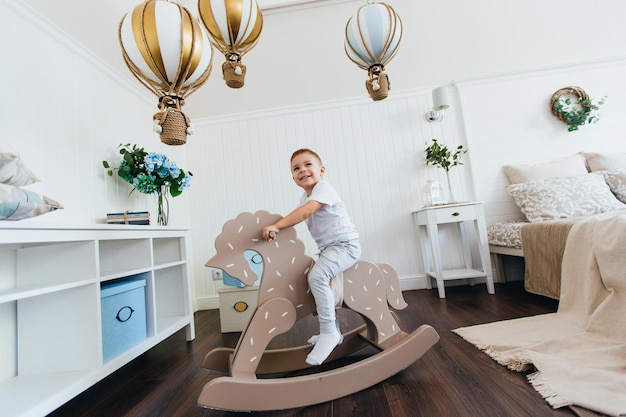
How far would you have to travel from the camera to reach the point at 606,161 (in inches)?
91.9

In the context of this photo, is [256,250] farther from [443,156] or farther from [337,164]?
[443,156]

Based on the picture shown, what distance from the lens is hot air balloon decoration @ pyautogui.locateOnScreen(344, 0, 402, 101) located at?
1.11m

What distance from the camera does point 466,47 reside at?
2.44 metres

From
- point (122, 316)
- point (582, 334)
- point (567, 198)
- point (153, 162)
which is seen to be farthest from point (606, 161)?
point (122, 316)

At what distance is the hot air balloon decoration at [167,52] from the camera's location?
34.0 inches

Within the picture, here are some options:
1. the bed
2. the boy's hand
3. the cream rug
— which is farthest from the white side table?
the boy's hand

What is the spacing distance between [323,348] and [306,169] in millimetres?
711

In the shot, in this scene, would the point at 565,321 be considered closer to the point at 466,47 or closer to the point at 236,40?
the point at 236,40

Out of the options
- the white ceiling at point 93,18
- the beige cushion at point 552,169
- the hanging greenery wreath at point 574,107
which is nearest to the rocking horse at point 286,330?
the white ceiling at point 93,18

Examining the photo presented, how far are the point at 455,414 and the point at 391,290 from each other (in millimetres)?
500

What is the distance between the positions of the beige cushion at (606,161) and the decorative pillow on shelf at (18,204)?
342cm

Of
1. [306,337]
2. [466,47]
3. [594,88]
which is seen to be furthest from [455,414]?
[594,88]

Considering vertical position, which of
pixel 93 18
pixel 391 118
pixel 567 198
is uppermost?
pixel 93 18

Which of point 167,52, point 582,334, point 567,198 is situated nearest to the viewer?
point 167,52
